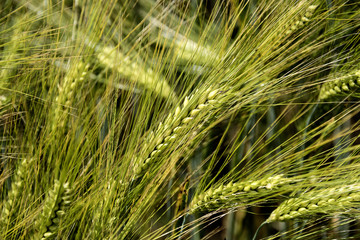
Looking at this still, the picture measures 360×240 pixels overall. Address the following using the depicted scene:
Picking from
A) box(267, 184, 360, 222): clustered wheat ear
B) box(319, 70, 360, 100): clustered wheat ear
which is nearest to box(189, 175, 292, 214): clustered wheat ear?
box(267, 184, 360, 222): clustered wheat ear

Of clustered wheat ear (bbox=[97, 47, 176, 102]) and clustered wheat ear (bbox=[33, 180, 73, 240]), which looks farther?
clustered wheat ear (bbox=[97, 47, 176, 102])

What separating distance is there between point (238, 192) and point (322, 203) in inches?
4.2

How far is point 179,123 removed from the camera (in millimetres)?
532

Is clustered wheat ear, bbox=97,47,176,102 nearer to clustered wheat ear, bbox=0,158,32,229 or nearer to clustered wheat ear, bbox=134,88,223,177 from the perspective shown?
clustered wheat ear, bbox=134,88,223,177

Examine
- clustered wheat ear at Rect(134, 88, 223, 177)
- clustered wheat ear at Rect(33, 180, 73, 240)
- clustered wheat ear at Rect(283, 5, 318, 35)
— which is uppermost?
clustered wheat ear at Rect(283, 5, 318, 35)

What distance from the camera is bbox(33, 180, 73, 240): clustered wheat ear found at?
0.50 m

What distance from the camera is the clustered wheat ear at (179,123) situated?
0.52 meters

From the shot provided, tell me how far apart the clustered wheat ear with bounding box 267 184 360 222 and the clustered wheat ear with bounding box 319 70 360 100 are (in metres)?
0.14

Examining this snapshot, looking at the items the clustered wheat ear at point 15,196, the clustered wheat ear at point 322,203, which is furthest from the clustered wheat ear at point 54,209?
the clustered wheat ear at point 322,203

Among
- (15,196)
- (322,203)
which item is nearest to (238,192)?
(322,203)

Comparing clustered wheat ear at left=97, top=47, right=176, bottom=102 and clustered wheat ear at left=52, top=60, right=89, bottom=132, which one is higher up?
clustered wheat ear at left=97, top=47, right=176, bottom=102

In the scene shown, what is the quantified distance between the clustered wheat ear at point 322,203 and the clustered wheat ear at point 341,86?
0.14 meters

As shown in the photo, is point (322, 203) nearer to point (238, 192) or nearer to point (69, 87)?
point (238, 192)

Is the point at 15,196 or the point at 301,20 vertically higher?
the point at 301,20
